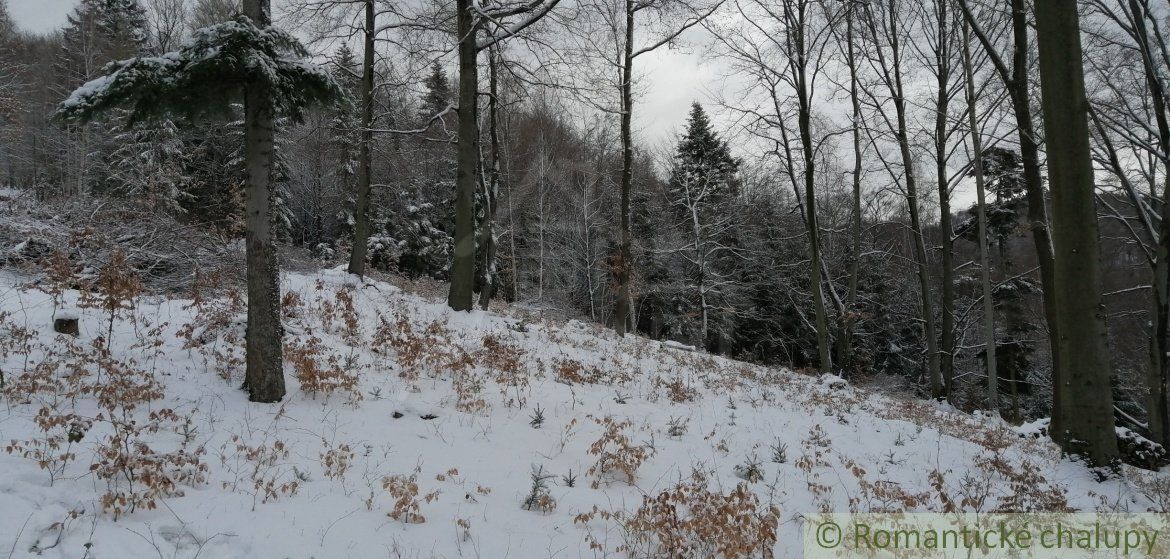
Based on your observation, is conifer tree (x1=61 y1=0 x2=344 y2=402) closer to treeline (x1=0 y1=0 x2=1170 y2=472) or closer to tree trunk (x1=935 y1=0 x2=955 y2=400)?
treeline (x1=0 y1=0 x2=1170 y2=472)

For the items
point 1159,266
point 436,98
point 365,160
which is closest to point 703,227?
point 436,98

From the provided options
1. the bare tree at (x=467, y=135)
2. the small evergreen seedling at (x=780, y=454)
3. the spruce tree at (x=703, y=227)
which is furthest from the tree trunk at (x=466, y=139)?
the spruce tree at (x=703, y=227)

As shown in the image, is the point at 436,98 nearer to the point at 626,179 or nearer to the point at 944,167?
the point at 626,179

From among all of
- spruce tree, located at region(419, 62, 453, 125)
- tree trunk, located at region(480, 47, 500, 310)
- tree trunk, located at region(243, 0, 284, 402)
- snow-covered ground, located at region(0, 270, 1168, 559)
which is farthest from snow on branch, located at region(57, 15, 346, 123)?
spruce tree, located at region(419, 62, 453, 125)

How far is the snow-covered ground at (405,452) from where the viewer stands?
11.7 ft

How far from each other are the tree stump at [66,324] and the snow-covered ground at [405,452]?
0.11 m

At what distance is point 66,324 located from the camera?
634 cm

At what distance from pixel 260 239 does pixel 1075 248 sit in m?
8.88

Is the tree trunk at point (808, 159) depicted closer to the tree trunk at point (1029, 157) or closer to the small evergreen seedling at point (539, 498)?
the tree trunk at point (1029, 157)

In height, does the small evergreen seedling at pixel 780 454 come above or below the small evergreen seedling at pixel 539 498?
below

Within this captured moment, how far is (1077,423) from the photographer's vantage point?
6.12 meters

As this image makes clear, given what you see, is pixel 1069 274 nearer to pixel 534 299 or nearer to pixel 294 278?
pixel 294 278

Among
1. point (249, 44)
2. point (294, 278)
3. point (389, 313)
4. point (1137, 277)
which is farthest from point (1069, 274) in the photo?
point (1137, 277)

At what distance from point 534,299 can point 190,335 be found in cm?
2232
